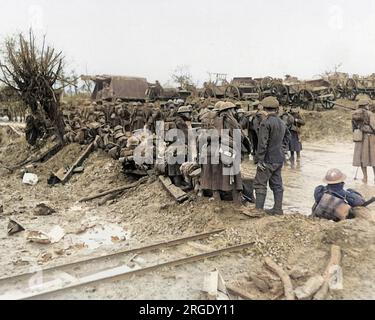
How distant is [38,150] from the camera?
1537cm

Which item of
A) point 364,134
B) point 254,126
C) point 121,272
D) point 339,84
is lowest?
Result: point 121,272

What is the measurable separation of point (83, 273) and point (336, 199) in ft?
10.7

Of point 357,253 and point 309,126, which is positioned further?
point 309,126

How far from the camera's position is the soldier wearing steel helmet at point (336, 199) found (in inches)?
211

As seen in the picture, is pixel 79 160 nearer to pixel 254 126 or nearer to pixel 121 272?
pixel 254 126

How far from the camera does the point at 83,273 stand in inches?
187

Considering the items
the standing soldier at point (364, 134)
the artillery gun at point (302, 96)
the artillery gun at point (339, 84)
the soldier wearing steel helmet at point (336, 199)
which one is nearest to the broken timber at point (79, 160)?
the standing soldier at point (364, 134)

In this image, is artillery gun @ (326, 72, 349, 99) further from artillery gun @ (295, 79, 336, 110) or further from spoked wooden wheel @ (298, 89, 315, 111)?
spoked wooden wheel @ (298, 89, 315, 111)

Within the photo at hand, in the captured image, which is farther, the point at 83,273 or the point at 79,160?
the point at 79,160

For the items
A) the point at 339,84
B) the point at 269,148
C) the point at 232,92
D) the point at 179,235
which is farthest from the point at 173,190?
the point at 339,84

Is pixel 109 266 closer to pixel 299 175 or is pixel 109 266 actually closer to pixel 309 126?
pixel 299 175

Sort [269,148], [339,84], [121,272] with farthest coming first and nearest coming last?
[339,84] → [269,148] → [121,272]
